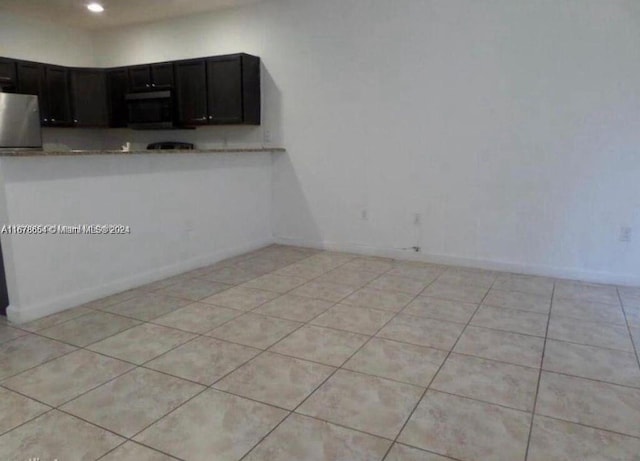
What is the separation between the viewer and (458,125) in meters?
3.94

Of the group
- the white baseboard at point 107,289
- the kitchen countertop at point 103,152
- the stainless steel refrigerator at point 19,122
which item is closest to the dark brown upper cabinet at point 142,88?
the stainless steel refrigerator at point 19,122

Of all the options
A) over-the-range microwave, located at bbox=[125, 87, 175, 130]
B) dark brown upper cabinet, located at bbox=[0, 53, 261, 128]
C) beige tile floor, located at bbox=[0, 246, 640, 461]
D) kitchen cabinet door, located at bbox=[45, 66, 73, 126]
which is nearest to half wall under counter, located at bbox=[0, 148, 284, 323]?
beige tile floor, located at bbox=[0, 246, 640, 461]

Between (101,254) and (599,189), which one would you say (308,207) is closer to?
(101,254)

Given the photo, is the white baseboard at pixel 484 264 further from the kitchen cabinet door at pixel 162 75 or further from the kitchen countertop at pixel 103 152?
the kitchen cabinet door at pixel 162 75

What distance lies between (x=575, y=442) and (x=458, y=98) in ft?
9.97

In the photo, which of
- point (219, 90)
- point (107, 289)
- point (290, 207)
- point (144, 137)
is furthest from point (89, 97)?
point (107, 289)

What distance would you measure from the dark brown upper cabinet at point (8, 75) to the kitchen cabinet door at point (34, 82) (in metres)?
0.05

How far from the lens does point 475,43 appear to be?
3.76 m

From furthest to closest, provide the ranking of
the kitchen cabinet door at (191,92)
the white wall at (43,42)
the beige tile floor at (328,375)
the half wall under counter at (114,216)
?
the white wall at (43,42)
the kitchen cabinet door at (191,92)
the half wall under counter at (114,216)
the beige tile floor at (328,375)

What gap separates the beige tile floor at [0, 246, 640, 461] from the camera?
63.1 inches

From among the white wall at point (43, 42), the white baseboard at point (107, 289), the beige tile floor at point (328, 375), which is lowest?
the beige tile floor at point (328, 375)

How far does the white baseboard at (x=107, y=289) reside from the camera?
271 cm

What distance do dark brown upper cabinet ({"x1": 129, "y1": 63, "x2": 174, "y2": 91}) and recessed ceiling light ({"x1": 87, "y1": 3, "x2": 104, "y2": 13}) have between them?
68cm

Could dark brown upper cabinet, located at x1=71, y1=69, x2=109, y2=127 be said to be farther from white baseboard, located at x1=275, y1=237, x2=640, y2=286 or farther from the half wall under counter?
white baseboard, located at x1=275, y1=237, x2=640, y2=286
